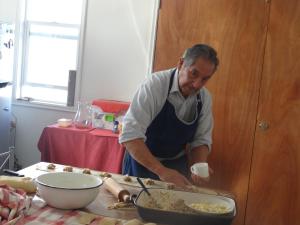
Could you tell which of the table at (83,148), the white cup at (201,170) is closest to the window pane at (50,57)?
the table at (83,148)

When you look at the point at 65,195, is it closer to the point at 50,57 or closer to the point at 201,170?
the point at 201,170

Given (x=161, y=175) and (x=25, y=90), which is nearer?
(x=161, y=175)

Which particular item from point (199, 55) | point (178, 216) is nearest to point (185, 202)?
point (178, 216)

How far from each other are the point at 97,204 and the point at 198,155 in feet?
2.47

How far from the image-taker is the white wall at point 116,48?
3271 millimetres

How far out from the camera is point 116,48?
11.0 ft

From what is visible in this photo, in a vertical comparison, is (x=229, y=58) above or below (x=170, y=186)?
above

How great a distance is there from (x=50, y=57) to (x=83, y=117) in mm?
859

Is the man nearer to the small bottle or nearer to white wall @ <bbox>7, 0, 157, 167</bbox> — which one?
the small bottle

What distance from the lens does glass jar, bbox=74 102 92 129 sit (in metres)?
3.12

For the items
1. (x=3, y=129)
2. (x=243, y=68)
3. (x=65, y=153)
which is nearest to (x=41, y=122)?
(x=3, y=129)

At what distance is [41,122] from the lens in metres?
3.64

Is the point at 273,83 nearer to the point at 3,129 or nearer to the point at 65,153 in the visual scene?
the point at 65,153

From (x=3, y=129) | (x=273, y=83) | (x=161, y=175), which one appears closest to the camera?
(x=161, y=175)
